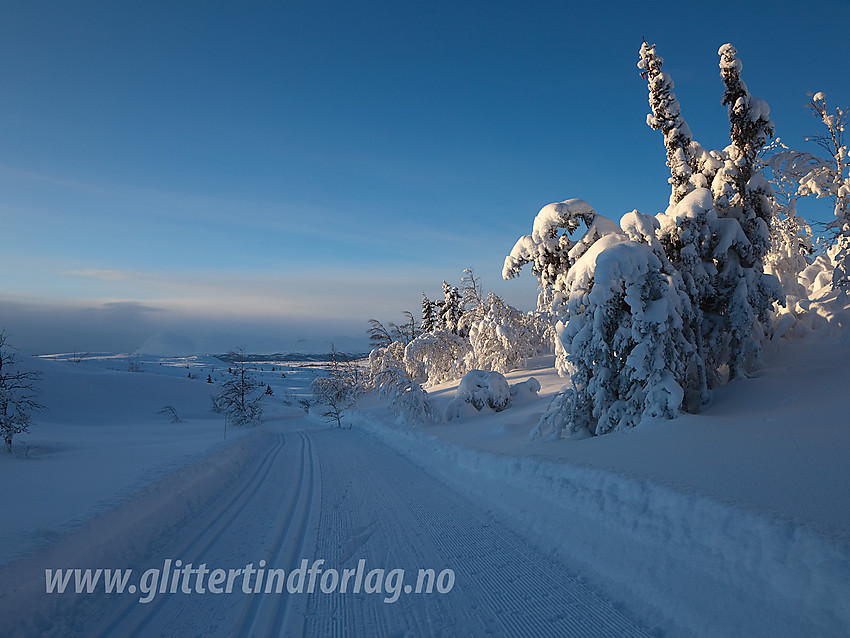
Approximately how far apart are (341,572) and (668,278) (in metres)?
9.29

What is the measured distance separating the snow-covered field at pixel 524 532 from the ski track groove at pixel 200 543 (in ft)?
0.09

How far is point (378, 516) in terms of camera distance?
22.8 feet

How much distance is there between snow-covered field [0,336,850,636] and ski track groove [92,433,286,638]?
1.1 inches

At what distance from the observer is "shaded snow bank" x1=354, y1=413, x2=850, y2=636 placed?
3174mm

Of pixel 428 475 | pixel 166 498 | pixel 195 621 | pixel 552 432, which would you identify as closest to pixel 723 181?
pixel 552 432

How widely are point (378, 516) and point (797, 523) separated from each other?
5544mm

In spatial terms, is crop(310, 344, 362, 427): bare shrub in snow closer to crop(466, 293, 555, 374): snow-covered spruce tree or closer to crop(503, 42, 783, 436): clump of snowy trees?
crop(466, 293, 555, 374): snow-covered spruce tree

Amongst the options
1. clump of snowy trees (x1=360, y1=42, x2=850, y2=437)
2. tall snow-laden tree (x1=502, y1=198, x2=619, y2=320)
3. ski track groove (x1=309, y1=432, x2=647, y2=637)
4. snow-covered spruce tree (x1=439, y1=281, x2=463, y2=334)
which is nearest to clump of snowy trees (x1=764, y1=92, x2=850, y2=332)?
clump of snowy trees (x1=360, y1=42, x2=850, y2=437)

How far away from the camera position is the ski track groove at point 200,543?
13.0 feet

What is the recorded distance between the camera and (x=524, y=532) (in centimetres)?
596

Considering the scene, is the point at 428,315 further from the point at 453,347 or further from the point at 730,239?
the point at 730,239

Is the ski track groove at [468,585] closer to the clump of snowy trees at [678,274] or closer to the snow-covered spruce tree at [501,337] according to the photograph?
the clump of snowy trees at [678,274]

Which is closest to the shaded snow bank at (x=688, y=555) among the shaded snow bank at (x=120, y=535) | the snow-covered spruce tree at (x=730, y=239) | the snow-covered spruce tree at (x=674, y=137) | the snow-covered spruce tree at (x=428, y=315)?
the shaded snow bank at (x=120, y=535)

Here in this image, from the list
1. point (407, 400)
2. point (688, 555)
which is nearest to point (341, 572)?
point (688, 555)
